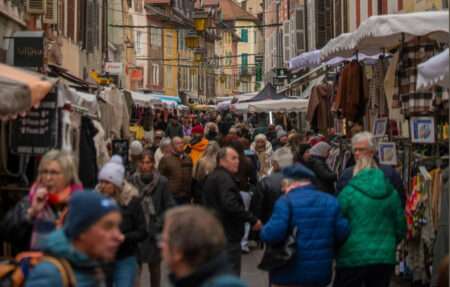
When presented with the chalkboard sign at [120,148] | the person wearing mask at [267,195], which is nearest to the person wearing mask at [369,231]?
Result: the person wearing mask at [267,195]

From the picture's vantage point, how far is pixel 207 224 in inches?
172

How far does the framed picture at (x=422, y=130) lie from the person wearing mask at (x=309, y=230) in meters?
3.37

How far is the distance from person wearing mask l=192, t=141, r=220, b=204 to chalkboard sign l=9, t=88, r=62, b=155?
4.55 m

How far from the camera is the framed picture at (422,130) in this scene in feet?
37.0

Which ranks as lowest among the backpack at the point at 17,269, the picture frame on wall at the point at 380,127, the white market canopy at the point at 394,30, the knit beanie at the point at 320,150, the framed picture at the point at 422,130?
the backpack at the point at 17,269

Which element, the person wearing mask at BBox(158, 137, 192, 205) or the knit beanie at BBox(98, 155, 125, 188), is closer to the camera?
the knit beanie at BBox(98, 155, 125, 188)

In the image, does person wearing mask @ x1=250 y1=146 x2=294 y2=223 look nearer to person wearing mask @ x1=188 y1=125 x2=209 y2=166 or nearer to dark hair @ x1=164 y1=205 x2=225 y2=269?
person wearing mask @ x1=188 y1=125 x2=209 y2=166

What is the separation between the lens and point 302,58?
59.3 ft

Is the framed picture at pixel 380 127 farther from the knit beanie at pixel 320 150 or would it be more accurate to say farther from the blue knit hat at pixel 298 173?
the blue knit hat at pixel 298 173

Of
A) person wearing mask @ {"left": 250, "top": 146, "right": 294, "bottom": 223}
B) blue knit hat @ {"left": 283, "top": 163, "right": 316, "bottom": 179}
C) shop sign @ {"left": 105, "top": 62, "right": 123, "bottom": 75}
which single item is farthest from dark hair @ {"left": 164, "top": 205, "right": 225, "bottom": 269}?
shop sign @ {"left": 105, "top": 62, "right": 123, "bottom": 75}

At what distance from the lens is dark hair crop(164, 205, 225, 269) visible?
4.33m

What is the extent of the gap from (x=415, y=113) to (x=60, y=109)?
4068 millimetres

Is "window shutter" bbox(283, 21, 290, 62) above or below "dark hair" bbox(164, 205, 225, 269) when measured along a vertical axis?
above

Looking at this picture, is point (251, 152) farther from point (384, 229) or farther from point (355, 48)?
point (384, 229)
